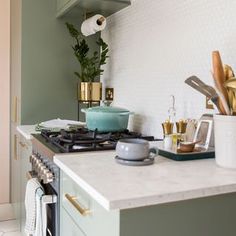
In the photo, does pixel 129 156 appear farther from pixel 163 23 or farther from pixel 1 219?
pixel 1 219

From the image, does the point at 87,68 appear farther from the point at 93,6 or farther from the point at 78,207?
the point at 78,207

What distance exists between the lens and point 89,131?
1757 mm

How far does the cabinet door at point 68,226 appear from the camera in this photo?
1.06m

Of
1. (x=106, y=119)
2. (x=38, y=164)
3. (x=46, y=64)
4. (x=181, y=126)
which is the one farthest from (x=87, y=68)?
(x=181, y=126)

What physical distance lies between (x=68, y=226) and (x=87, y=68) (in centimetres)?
146

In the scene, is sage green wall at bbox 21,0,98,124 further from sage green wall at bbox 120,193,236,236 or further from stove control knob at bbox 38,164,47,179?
sage green wall at bbox 120,193,236,236

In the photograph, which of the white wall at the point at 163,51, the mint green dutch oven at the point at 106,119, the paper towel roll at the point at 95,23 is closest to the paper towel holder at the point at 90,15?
the paper towel roll at the point at 95,23

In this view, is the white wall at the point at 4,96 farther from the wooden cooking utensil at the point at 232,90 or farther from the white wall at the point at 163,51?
the wooden cooking utensil at the point at 232,90

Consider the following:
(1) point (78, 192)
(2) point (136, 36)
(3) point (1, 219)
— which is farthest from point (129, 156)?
(3) point (1, 219)

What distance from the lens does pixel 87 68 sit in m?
2.38

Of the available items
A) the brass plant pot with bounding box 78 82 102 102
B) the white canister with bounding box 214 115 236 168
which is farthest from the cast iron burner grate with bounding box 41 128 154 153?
the brass plant pot with bounding box 78 82 102 102

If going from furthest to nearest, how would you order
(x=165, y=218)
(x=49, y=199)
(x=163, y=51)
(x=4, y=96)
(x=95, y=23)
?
1. (x=4, y=96)
2. (x=95, y=23)
3. (x=163, y=51)
4. (x=49, y=199)
5. (x=165, y=218)

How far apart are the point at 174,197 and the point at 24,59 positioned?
1.96 m

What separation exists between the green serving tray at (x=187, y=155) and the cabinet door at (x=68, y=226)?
0.42m
